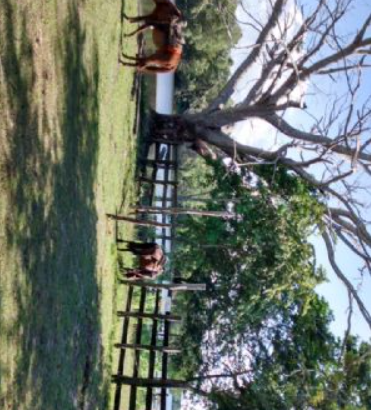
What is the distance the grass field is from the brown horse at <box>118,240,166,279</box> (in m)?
0.49

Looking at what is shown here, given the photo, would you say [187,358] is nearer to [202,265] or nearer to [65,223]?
[202,265]

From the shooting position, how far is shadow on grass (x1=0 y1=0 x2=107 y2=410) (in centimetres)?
684

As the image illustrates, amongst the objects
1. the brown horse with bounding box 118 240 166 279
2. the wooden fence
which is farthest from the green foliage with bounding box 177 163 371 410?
the brown horse with bounding box 118 240 166 279

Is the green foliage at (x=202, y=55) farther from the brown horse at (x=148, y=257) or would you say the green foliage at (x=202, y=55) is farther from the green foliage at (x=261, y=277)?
the brown horse at (x=148, y=257)

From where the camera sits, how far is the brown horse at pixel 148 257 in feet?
42.4

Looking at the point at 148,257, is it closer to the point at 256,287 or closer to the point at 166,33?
the point at 256,287

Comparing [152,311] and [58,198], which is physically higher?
[58,198]

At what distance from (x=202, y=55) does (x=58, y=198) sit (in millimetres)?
23472

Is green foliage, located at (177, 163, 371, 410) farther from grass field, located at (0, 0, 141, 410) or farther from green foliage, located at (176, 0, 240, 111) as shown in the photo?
green foliage, located at (176, 0, 240, 111)

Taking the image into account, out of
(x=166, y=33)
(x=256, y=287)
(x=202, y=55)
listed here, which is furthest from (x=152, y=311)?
(x=202, y=55)

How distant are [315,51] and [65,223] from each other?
762 cm

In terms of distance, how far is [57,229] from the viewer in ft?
27.8

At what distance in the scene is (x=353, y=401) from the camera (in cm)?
882

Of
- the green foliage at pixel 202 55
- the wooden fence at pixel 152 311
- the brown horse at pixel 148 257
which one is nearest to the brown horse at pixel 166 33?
the wooden fence at pixel 152 311
